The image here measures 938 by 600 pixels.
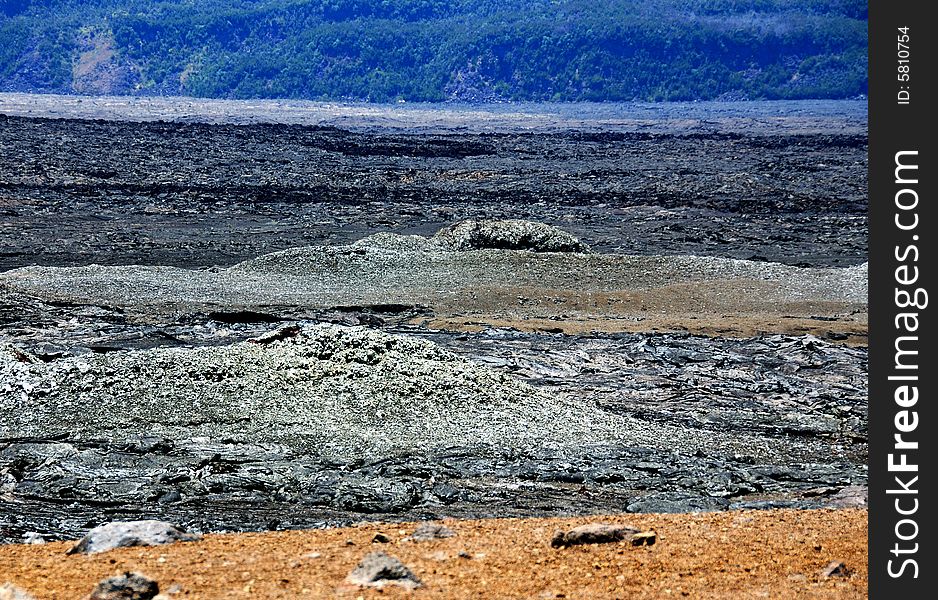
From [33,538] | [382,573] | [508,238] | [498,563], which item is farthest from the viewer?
[508,238]

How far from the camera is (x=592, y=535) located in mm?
6414

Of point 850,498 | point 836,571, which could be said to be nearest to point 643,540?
point 836,571

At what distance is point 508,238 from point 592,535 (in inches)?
627

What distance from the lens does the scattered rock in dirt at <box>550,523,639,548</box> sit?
6.38 meters

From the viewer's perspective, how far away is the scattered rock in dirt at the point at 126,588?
5.36m

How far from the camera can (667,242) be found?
2706 centimetres

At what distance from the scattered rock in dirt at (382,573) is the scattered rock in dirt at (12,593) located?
1.44 metres

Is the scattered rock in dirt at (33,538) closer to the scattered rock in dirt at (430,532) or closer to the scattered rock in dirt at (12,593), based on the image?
the scattered rock in dirt at (12,593)

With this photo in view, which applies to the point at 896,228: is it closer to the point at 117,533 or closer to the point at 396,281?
the point at 117,533

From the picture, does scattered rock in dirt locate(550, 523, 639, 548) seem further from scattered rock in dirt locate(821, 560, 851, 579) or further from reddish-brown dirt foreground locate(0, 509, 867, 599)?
scattered rock in dirt locate(821, 560, 851, 579)

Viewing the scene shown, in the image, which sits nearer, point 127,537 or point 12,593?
point 12,593

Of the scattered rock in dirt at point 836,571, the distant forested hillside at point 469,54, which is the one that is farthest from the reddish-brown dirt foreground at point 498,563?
the distant forested hillside at point 469,54

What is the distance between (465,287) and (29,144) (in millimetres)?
31850

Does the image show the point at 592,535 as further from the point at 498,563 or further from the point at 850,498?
the point at 850,498
